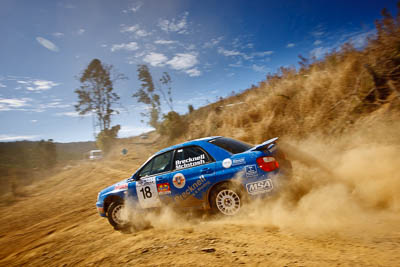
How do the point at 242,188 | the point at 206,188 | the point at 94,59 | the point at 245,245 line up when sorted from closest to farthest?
the point at 245,245 → the point at 242,188 → the point at 206,188 → the point at 94,59

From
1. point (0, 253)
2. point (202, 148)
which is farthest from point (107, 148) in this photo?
point (202, 148)

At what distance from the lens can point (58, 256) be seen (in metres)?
4.30

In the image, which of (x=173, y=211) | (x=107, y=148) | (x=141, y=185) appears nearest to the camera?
(x=173, y=211)

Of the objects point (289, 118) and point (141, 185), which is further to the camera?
point (289, 118)

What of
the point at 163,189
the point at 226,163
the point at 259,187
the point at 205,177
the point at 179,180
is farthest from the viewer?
the point at 163,189

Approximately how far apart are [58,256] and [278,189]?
14.1 ft

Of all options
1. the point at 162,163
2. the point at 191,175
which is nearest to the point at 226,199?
the point at 191,175

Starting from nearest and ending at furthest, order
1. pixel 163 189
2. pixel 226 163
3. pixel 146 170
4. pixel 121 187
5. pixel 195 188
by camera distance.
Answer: pixel 226 163 < pixel 195 188 < pixel 163 189 < pixel 146 170 < pixel 121 187

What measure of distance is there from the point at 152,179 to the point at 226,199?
1.73 metres

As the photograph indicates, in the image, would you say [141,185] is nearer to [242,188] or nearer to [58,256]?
[58,256]

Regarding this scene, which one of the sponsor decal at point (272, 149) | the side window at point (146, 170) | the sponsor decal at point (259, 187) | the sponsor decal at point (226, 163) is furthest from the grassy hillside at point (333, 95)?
the side window at point (146, 170)

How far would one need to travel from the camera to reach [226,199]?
4238 mm

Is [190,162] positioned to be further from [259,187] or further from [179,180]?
[259,187]

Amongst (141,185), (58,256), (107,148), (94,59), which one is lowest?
(58,256)
